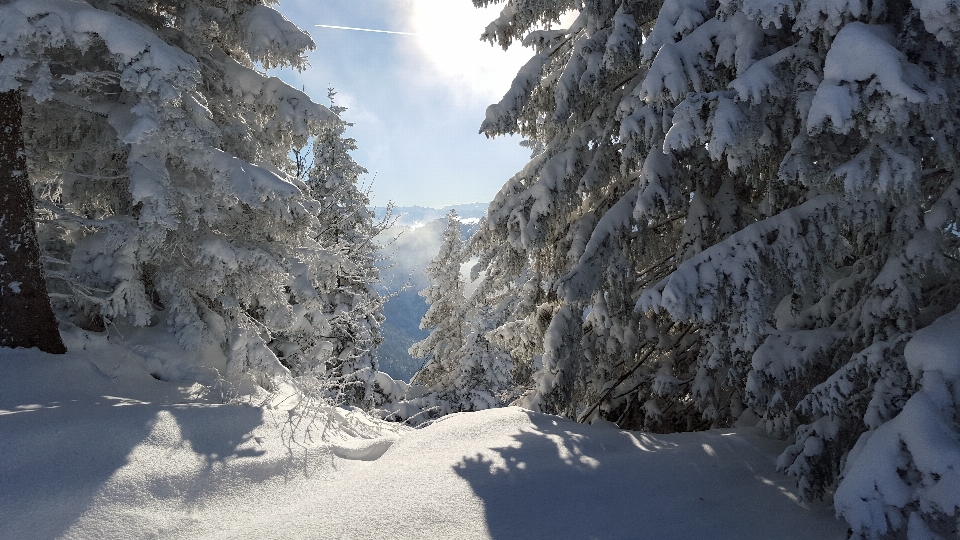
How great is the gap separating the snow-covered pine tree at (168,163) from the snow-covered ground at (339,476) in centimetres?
145

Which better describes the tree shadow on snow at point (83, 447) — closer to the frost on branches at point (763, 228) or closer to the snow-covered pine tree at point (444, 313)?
the frost on branches at point (763, 228)

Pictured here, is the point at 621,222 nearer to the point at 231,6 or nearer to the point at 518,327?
the point at 518,327

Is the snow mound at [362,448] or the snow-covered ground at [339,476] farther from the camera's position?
the snow mound at [362,448]

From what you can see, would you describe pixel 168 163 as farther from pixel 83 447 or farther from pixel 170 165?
pixel 83 447

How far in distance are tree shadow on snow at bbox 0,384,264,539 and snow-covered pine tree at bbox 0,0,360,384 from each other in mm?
1999

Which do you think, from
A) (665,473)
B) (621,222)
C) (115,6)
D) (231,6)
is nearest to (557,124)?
(621,222)

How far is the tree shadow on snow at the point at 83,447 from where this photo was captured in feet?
10.3

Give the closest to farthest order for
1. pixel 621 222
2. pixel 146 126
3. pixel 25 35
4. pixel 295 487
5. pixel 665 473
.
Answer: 1. pixel 295 487
2. pixel 665 473
3. pixel 25 35
4. pixel 146 126
5. pixel 621 222

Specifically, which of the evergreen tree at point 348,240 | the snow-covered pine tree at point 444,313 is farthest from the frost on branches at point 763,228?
the snow-covered pine tree at point 444,313

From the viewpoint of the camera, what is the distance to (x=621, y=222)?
21.5 feet

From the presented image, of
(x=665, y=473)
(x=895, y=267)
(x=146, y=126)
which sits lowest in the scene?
(x=665, y=473)

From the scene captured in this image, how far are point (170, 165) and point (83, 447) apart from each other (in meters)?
4.36

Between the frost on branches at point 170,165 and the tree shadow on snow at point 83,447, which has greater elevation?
the frost on branches at point 170,165

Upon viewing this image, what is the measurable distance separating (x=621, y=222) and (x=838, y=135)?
2.77 metres
